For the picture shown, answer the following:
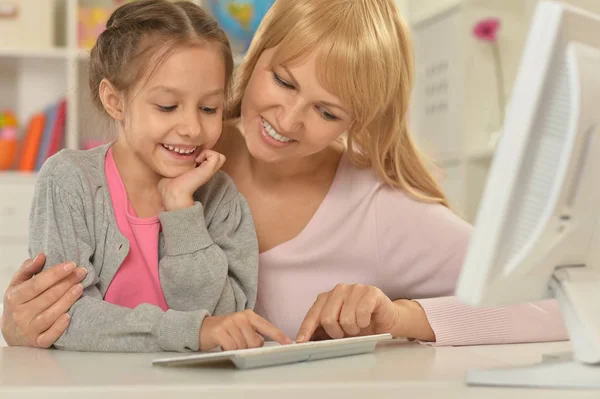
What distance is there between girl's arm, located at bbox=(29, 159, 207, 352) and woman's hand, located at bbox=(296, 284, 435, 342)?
15cm

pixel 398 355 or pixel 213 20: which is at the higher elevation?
pixel 213 20

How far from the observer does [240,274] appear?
1.34 meters

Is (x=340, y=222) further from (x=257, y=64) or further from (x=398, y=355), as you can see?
(x=398, y=355)

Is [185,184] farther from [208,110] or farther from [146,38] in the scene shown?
[146,38]

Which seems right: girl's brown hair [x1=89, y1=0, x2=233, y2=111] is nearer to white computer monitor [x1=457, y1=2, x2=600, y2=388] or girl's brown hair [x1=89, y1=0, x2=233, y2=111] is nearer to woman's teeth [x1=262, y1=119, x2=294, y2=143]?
woman's teeth [x1=262, y1=119, x2=294, y2=143]

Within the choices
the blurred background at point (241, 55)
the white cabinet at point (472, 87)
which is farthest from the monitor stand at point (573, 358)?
the white cabinet at point (472, 87)

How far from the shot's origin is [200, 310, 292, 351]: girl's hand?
105 centimetres

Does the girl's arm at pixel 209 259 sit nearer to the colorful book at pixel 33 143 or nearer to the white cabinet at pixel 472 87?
the white cabinet at pixel 472 87

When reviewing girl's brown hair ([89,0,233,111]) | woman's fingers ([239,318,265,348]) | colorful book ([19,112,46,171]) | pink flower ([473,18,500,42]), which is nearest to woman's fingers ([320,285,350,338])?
woman's fingers ([239,318,265,348])

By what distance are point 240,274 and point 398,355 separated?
0.38 metres

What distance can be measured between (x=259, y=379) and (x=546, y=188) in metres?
0.32

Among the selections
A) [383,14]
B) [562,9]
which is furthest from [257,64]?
[562,9]

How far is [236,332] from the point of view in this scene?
105cm

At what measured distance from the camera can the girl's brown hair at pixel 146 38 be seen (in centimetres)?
131
